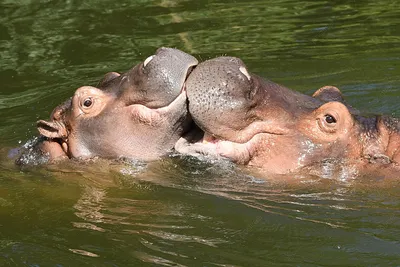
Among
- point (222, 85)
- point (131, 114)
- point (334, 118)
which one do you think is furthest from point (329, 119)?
point (131, 114)

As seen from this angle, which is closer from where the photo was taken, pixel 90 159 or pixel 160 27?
pixel 90 159

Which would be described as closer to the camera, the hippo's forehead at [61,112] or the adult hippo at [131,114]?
the adult hippo at [131,114]

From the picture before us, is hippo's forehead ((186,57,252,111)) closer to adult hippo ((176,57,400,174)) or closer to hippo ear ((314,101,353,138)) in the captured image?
adult hippo ((176,57,400,174))

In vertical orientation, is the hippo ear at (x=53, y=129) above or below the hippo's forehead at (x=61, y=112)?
below

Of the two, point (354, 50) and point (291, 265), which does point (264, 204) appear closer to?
point (291, 265)

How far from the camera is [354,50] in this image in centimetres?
1132

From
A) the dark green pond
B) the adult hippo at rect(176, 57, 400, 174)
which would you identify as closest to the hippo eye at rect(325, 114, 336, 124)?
the adult hippo at rect(176, 57, 400, 174)

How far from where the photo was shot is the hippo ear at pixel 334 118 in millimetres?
6699

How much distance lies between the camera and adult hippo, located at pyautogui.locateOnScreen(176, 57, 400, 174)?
6.58m

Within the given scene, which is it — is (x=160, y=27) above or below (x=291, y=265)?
above

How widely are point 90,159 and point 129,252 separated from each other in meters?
1.62

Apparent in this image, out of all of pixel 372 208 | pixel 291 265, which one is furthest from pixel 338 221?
pixel 291 265

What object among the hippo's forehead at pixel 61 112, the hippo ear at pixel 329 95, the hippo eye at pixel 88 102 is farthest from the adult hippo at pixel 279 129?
the hippo's forehead at pixel 61 112

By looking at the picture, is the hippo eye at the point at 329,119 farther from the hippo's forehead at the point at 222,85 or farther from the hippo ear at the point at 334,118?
the hippo's forehead at the point at 222,85
